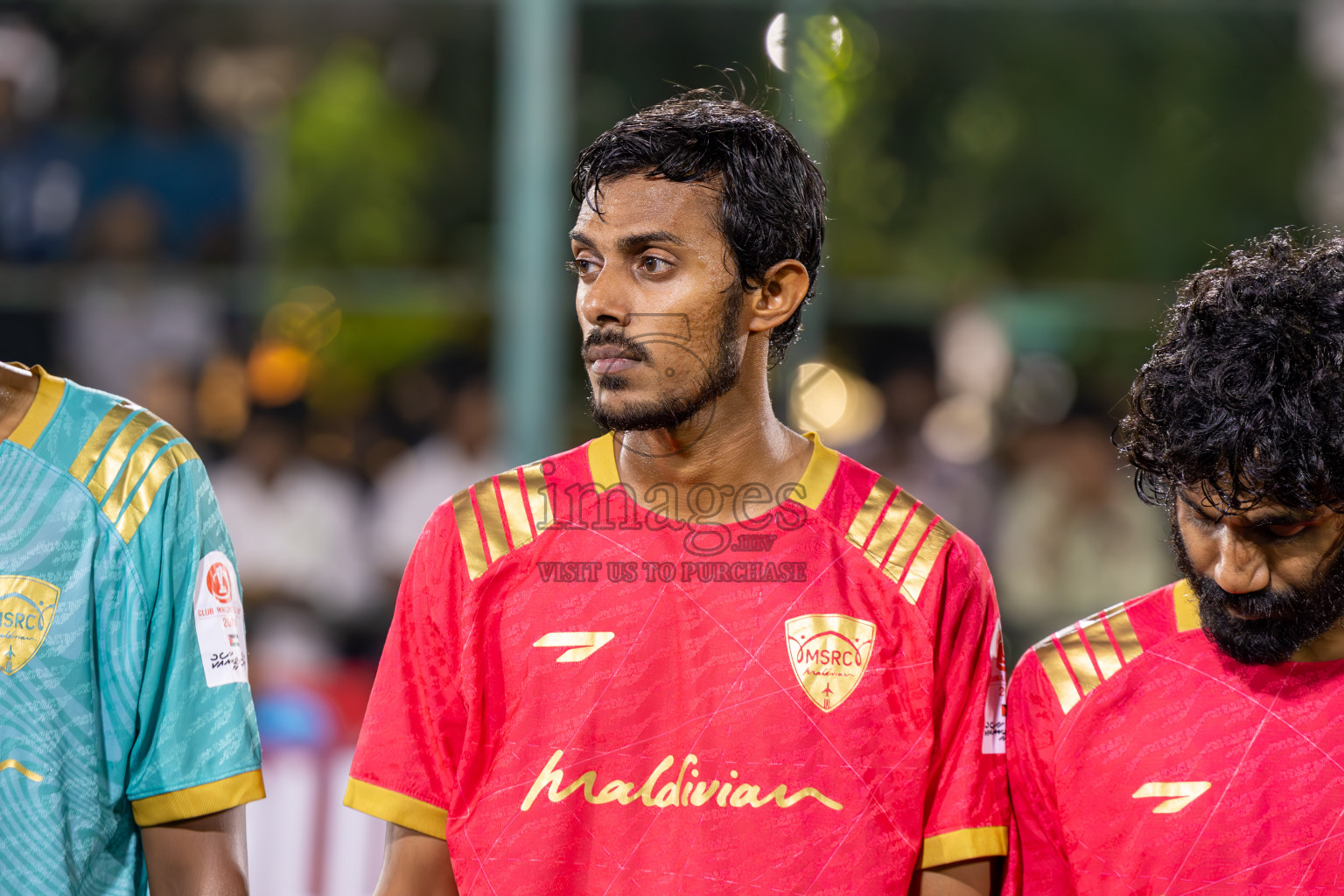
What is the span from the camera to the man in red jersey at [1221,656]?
249 centimetres

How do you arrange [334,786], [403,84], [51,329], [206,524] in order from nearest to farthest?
[206,524]
[334,786]
[51,329]
[403,84]

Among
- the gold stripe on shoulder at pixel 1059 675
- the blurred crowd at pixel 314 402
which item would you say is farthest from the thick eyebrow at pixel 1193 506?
the blurred crowd at pixel 314 402

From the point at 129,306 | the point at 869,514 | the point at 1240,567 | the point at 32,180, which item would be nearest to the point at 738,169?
the point at 869,514

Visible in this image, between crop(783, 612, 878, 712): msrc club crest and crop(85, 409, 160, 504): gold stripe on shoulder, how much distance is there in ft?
3.75

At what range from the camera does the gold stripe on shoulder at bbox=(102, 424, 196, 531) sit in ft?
8.28

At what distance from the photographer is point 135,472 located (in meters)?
2.55

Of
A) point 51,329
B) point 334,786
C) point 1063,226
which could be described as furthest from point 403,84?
point 334,786

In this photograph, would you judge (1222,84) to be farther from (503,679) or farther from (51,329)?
(503,679)

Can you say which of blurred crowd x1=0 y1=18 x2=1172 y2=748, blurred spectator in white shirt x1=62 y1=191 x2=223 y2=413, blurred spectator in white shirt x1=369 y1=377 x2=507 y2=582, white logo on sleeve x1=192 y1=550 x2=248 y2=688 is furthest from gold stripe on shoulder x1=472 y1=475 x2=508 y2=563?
blurred spectator in white shirt x1=62 y1=191 x2=223 y2=413

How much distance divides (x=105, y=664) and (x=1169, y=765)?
1771 mm

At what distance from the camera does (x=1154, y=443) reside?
267 centimetres

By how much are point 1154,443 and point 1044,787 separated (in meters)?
0.62

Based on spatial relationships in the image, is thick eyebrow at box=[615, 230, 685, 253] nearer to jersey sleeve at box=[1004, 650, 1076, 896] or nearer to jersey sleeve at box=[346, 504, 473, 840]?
jersey sleeve at box=[346, 504, 473, 840]

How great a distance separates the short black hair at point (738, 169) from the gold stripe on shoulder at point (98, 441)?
90cm
